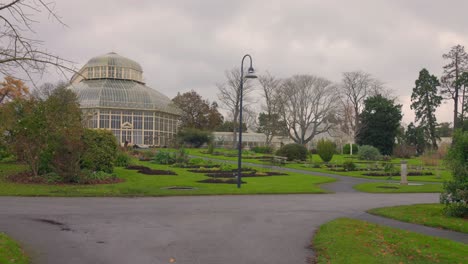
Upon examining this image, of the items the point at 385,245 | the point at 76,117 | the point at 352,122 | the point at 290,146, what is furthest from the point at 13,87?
the point at 352,122

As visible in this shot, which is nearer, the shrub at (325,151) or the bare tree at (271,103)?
the shrub at (325,151)

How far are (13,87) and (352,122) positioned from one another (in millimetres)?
52975

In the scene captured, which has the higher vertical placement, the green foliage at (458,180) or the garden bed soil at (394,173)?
the green foliage at (458,180)

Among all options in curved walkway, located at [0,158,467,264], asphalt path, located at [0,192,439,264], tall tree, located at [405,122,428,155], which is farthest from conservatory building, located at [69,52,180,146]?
asphalt path, located at [0,192,439,264]

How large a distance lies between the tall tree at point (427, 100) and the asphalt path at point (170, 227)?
193 ft

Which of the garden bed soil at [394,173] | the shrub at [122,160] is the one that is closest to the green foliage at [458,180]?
the garden bed soil at [394,173]

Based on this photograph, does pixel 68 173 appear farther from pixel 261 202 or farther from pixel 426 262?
pixel 426 262

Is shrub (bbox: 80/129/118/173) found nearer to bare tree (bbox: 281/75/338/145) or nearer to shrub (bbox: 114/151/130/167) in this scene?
shrub (bbox: 114/151/130/167)

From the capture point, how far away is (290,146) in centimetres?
4547

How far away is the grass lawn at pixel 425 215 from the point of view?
11859 mm

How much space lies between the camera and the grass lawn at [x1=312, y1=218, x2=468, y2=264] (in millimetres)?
7777

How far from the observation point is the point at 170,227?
10.5 m

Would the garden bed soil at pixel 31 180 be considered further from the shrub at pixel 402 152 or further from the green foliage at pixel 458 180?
the shrub at pixel 402 152

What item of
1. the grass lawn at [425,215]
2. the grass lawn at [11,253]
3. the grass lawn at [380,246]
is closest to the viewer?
the grass lawn at [11,253]
